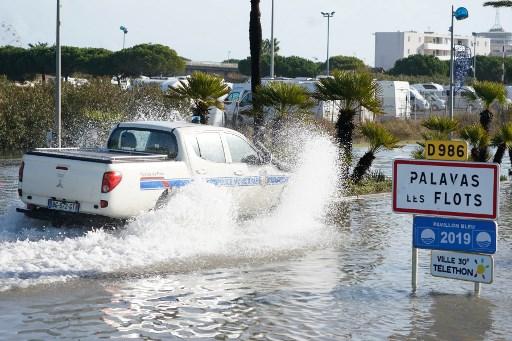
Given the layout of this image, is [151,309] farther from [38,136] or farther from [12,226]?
[38,136]

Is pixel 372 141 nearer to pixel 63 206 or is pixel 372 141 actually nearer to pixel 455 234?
pixel 63 206

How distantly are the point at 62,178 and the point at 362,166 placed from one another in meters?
11.0

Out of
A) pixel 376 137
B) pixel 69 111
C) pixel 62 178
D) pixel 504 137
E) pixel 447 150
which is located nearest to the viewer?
pixel 447 150

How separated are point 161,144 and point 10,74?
70110mm

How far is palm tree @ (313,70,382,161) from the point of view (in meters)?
21.7

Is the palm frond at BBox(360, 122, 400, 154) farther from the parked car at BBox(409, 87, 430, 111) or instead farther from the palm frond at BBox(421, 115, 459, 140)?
the parked car at BBox(409, 87, 430, 111)

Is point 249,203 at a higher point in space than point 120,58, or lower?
lower

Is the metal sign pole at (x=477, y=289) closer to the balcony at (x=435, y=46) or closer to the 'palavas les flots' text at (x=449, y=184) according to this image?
the 'palavas les flots' text at (x=449, y=184)

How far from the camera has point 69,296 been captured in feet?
33.1

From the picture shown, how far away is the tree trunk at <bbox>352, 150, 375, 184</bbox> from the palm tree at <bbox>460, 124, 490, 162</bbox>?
4002mm

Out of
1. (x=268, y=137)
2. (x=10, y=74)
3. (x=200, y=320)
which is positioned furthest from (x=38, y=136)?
(x=10, y=74)

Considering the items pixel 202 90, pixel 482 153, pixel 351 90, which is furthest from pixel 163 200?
pixel 482 153

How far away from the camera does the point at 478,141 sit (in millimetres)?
25234

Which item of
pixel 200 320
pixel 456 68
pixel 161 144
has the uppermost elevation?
pixel 456 68
